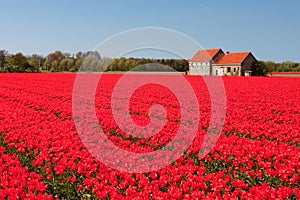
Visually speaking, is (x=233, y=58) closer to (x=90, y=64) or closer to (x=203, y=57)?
(x=203, y=57)

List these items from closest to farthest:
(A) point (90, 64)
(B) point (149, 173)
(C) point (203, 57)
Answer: (B) point (149, 173) < (A) point (90, 64) < (C) point (203, 57)

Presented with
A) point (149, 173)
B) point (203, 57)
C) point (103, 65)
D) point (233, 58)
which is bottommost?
point (149, 173)

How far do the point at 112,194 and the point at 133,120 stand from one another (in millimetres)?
4940

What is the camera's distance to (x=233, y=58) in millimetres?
65000

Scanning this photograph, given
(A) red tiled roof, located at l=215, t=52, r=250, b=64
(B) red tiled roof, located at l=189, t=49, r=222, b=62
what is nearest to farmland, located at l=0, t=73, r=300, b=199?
(A) red tiled roof, located at l=215, t=52, r=250, b=64

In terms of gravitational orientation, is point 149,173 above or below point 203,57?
below

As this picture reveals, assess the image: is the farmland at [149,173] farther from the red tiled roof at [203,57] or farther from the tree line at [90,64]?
the red tiled roof at [203,57]

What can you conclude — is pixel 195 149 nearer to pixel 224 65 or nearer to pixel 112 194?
pixel 112 194

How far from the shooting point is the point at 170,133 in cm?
677

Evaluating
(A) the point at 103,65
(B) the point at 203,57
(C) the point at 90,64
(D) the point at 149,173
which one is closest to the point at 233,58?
(B) the point at 203,57

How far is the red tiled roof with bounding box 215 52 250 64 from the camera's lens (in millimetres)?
61956

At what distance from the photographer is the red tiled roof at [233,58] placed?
6196 centimetres

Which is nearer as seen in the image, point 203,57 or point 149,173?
point 149,173

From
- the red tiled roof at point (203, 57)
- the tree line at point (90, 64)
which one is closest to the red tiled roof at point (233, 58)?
the red tiled roof at point (203, 57)
